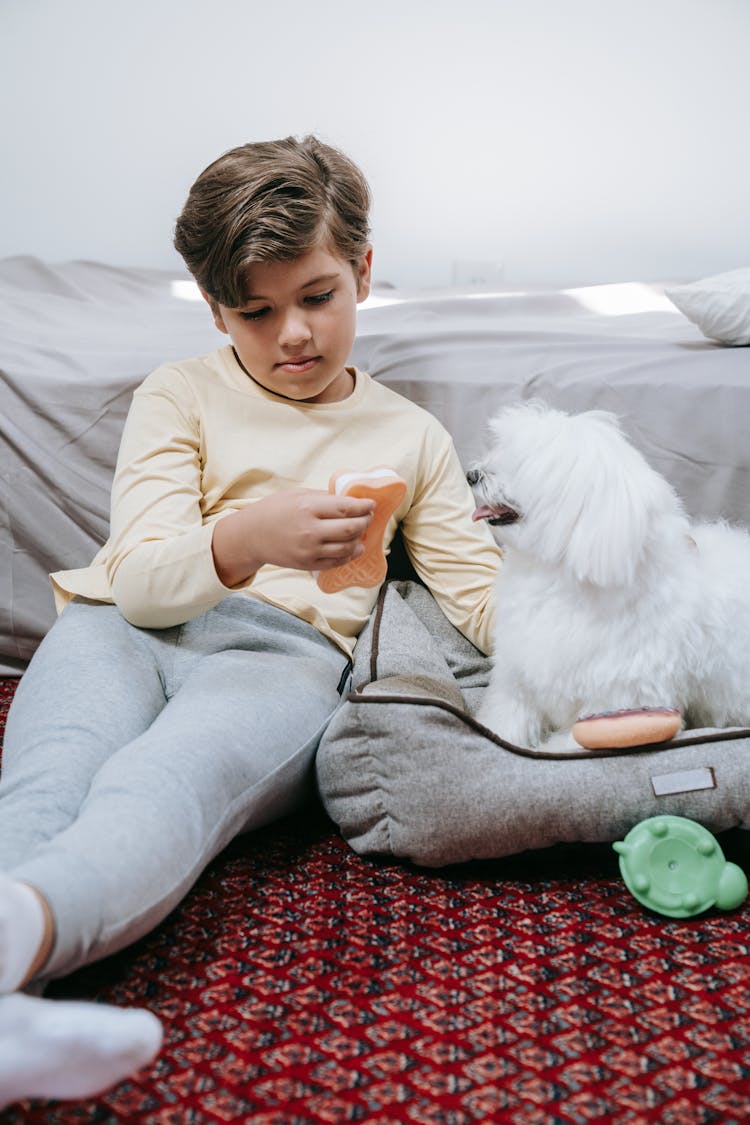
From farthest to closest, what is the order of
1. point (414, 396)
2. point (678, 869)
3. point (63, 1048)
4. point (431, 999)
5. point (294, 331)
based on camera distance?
1. point (414, 396)
2. point (294, 331)
3. point (678, 869)
4. point (431, 999)
5. point (63, 1048)

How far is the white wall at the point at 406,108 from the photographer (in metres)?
3.21

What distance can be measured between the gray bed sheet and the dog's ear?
31cm

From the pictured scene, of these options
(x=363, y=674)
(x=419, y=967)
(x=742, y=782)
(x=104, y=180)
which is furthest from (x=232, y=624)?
(x=104, y=180)

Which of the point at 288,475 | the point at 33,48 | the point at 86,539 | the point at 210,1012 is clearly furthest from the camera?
the point at 33,48

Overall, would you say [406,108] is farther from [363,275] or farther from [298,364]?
[298,364]

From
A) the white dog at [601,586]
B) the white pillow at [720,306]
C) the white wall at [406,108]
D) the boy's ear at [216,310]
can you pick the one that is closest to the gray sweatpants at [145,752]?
the white dog at [601,586]

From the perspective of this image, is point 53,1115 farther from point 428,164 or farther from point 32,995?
A: point 428,164

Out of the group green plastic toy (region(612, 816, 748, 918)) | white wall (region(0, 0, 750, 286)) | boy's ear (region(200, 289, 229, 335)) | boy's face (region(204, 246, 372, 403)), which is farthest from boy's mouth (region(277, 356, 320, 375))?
white wall (region(0, 0, 750, 286))

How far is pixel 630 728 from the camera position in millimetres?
983

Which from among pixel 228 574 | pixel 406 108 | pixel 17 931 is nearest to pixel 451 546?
pixel 228 574

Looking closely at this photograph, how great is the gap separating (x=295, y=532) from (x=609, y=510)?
0.98 feet

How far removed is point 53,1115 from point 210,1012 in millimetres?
143

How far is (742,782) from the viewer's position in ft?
3.17

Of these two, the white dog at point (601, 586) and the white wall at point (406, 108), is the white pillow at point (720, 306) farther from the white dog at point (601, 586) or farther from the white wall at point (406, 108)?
the white wall at point (406, 108)
